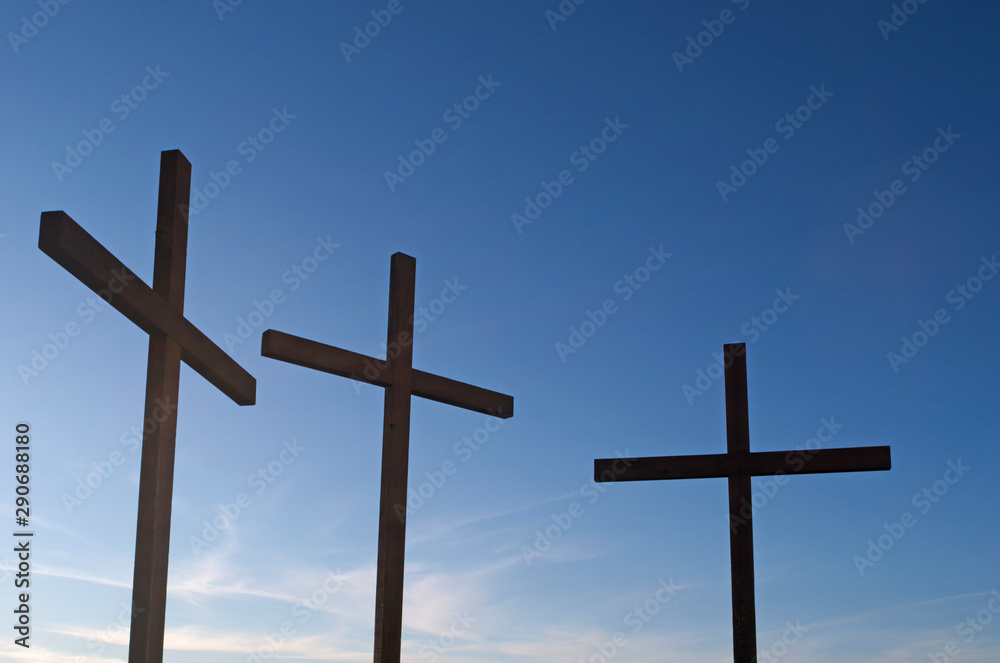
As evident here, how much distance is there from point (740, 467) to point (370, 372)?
341 cm

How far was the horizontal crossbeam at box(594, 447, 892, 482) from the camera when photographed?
8602 millimetres

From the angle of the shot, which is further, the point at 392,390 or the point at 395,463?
the point at 392,390

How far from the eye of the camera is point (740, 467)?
873 cm

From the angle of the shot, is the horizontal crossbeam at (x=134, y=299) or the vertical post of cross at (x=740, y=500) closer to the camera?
the horizontal crossbeam at (x=134, y=299)

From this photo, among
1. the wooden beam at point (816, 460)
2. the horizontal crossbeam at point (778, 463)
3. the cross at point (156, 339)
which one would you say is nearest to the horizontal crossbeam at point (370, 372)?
the cross at point (156, 339)

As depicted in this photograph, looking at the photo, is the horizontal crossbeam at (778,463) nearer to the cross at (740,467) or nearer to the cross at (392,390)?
the cross at (740,467)

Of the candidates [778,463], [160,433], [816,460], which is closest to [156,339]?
[160,433]

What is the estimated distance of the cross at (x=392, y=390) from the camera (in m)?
6.96

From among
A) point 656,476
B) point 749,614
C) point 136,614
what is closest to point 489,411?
point 656,476

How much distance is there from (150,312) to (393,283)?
6.66ft

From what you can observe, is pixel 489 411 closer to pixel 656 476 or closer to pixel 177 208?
pixel 656 476

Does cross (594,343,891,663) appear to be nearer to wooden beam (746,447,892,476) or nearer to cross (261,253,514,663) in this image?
wooden beam (746,447,892,476)

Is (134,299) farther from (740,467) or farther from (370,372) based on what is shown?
(740,467)

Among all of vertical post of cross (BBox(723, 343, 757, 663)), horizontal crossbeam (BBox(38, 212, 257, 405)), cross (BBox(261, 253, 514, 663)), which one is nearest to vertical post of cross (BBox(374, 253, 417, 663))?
cross (BBox(261, 253, 514, 663))
